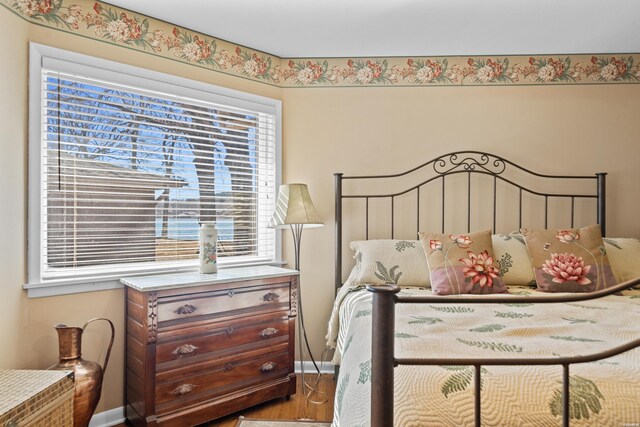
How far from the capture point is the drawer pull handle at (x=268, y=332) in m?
2.41

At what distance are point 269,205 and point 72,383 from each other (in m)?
1.62

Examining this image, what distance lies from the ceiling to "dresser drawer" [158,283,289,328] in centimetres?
158

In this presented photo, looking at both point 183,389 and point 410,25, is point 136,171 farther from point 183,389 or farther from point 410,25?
point 410,25

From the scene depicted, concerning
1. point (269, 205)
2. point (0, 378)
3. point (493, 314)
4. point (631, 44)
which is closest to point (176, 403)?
point (0, 378)

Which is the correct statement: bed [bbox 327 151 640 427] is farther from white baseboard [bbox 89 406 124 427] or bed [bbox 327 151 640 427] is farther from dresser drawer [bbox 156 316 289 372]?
white baseboard [bbox 89 406 124 427]

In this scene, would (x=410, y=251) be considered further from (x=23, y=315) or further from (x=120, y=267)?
(x=23, y=315)

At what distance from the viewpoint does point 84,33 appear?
2121 mm

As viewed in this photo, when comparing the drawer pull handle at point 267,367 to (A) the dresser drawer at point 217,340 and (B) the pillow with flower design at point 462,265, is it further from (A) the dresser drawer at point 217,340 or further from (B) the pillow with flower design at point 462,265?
(B) the pillow with flower design at point 462,265

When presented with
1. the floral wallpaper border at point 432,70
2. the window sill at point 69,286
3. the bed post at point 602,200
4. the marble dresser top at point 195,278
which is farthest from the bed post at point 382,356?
the bed post at point 602,200

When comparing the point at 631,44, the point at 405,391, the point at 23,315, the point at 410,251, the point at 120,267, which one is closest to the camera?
the point at 405,391

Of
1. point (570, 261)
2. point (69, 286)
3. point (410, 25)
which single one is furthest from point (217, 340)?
point (410, 25)

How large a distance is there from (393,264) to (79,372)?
171 centimetres

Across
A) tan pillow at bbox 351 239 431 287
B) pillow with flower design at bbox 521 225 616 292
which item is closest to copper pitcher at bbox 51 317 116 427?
tan pillow at bbox 351 239 431 287

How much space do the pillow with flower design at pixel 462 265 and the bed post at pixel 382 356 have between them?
4.07ft
